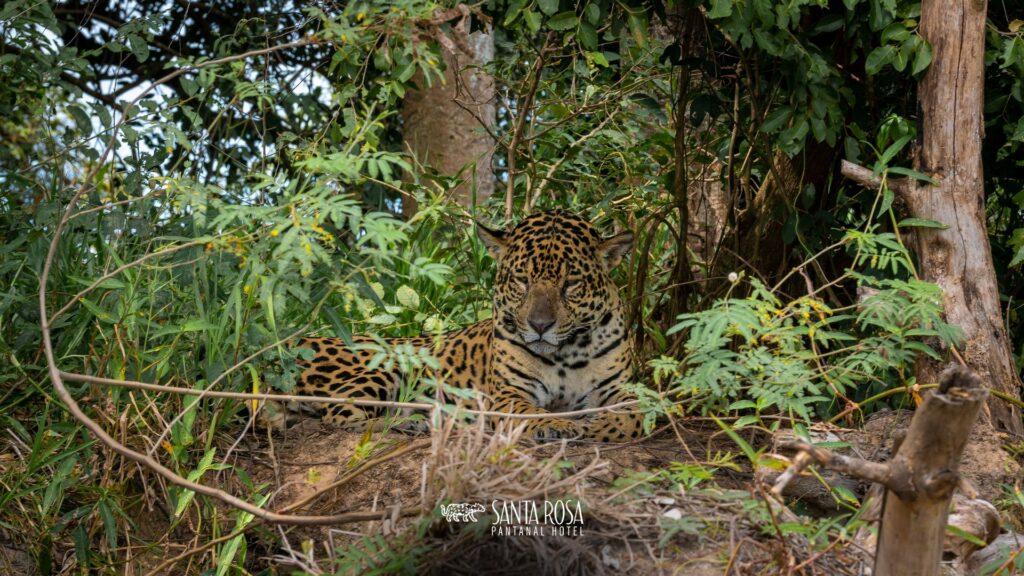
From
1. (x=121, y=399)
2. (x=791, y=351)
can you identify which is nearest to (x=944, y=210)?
(x=791, y=351)

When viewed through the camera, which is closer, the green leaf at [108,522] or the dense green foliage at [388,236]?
the dense green foliage at [388,236]

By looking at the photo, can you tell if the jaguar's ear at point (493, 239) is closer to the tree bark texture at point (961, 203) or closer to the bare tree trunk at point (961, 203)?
the bare tree trunk at point (961, 203)

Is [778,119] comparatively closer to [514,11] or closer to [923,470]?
[514,11]

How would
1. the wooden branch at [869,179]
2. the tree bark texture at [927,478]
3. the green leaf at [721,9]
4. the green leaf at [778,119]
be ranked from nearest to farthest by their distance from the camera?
the tree bark texture at [927,478] < the green leaf at [721,9] < the wooden branch at [869,179] < the green leaf at [778,119]

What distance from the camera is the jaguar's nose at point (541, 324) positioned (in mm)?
6008

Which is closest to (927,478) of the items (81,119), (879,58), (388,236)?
(388,236)

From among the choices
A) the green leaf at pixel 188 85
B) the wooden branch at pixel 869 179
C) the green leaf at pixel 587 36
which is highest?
the green leaf at pixel 587 36

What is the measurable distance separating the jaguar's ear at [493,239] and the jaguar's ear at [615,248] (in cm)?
51

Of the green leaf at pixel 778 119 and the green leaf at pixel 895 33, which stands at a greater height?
the green leaf at pixel 895 33

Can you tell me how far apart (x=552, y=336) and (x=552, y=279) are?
11.4 inches

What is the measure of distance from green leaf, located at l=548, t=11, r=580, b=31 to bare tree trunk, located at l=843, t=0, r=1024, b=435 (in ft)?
4.73

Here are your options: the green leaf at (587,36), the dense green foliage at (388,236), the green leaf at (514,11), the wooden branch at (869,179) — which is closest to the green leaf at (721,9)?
the dense green foliage at (388,236)

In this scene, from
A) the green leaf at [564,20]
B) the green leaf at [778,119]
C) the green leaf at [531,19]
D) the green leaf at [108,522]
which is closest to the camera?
the green leaf at [108,522]

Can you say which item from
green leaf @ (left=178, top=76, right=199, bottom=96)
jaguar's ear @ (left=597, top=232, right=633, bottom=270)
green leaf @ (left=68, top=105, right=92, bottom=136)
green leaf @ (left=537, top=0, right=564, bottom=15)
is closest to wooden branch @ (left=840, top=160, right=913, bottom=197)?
jaguar's ear @ (left=597, top=232, right=633, bottom=270)
